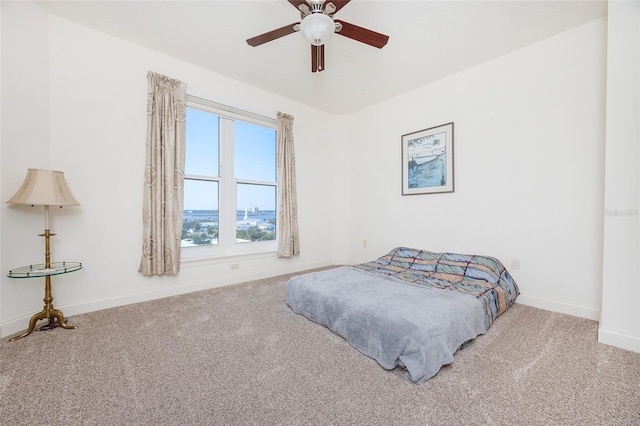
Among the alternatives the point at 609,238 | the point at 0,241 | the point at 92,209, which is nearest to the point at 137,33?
the point at 92,209

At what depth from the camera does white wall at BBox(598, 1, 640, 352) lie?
1764 millimetres

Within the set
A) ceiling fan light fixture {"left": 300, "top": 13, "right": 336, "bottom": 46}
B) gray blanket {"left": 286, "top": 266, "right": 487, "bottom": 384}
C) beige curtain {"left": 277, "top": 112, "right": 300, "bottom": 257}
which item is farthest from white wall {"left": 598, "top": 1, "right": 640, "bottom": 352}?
beige curtain {"left": 277, "top": 112, "right": 300, "bottom": 257}

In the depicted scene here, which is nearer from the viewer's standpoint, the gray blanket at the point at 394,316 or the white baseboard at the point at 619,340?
the gray blanket at the point at 394,316

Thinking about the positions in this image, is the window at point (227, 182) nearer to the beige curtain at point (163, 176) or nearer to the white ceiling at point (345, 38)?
the beige curtain at point (163, 176)

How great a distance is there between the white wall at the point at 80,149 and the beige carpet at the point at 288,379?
0.48m

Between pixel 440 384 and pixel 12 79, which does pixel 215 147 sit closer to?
pixel 12 79

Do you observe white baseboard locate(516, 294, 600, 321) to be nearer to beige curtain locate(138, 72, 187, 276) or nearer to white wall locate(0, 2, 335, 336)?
white wall locate(0, 2, 335, 336)

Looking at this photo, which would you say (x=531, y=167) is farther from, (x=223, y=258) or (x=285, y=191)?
(x=223, y=258)

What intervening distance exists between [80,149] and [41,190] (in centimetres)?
66

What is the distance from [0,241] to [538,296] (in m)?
4.65

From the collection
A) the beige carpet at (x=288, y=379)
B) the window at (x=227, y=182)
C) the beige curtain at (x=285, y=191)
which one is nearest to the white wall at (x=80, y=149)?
the window at (x=227, y=182)

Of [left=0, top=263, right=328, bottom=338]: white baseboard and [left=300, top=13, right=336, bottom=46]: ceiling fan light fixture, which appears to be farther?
[left=0, top=263, right=328, bottom=338]: white baseboard

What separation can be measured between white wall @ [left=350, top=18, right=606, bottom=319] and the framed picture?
0.29 feet

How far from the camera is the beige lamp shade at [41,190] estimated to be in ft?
6.23
